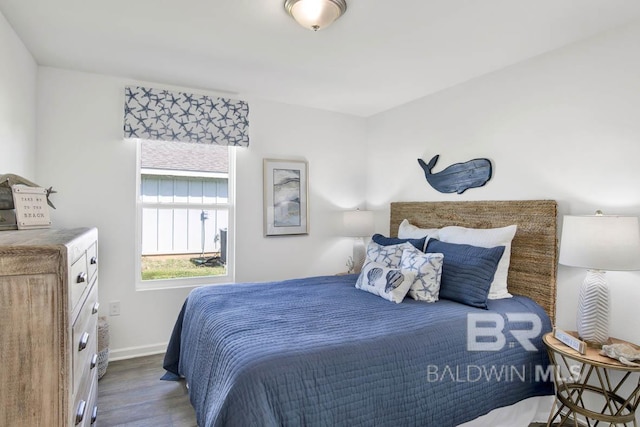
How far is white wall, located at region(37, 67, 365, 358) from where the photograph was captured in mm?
2891

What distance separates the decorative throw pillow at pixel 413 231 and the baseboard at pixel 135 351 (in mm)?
2490

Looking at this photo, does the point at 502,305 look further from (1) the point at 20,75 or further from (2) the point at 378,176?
(1) the point at 20,75

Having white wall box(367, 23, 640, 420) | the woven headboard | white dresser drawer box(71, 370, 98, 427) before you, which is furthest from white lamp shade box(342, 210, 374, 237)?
white dresser drawer box(71, 370, 98, 427)

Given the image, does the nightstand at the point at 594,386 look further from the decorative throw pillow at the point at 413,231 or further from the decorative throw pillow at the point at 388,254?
the decorative throw pillow at the point at 413,231

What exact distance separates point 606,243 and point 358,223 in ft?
7.42

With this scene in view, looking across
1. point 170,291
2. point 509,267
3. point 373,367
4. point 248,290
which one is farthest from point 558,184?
point 170,291

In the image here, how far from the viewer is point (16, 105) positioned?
7.73 ft

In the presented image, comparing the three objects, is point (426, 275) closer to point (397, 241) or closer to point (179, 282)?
point (397, 241)

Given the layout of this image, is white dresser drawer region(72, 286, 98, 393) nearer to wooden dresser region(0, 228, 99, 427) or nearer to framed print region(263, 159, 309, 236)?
wooden dresser region(0, 228, 99, 427)

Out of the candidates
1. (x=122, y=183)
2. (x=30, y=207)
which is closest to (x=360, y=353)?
(x=30, y=207)

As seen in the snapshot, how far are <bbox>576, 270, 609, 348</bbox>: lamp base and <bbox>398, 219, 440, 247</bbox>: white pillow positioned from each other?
1.19m

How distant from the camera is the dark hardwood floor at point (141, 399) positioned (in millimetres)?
2193

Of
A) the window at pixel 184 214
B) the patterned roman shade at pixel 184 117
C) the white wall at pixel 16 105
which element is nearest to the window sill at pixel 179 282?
the window at pixel 184 214

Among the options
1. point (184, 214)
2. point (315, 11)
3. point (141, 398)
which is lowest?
point (141, 398)
